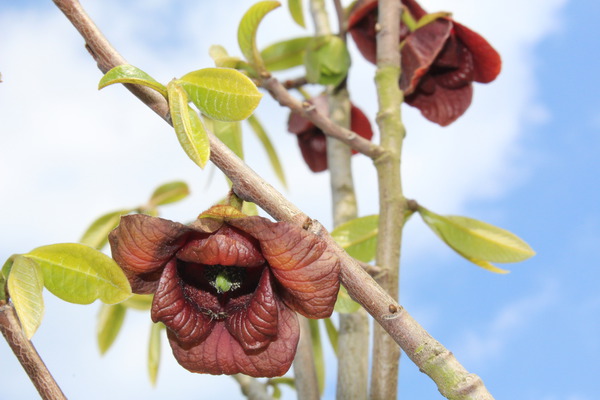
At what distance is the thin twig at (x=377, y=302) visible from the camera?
2.03 feet

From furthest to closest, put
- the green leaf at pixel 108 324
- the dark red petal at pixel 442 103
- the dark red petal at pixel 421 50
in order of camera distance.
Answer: the green leaf at pixel 108 324 < the dark red petal at pixel 442 103 < the dark red petal at pixel 421 50

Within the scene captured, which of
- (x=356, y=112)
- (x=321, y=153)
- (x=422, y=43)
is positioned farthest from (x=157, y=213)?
(x=422, y=43)

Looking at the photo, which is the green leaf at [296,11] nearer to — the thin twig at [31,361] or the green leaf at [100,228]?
the green leaf at [100,228]

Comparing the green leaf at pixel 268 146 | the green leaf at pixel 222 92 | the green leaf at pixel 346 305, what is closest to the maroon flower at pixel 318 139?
the green leaf at pixel 268 146

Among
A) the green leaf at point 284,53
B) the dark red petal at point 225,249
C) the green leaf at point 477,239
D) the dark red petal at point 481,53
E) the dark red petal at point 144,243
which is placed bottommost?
the dark red petal at point 144,243

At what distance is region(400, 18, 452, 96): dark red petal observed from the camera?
3.97 ft

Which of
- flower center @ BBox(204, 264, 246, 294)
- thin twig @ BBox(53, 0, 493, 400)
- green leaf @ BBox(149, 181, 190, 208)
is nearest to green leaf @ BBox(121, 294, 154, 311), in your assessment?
green leaf @ BBox(149, 181, 190, 208)

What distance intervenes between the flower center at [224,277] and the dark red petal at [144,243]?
0.05 m

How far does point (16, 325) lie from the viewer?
0.67 m

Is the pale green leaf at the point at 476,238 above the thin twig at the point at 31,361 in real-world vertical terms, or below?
above

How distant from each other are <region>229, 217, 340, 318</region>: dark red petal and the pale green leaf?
467mm

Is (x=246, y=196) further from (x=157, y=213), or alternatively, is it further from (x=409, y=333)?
(x=157, y=213)

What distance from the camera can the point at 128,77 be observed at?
68cm

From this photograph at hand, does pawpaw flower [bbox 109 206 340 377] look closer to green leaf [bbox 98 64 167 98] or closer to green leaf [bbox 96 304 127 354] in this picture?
green leaf [bbox 98 64 167 98]
